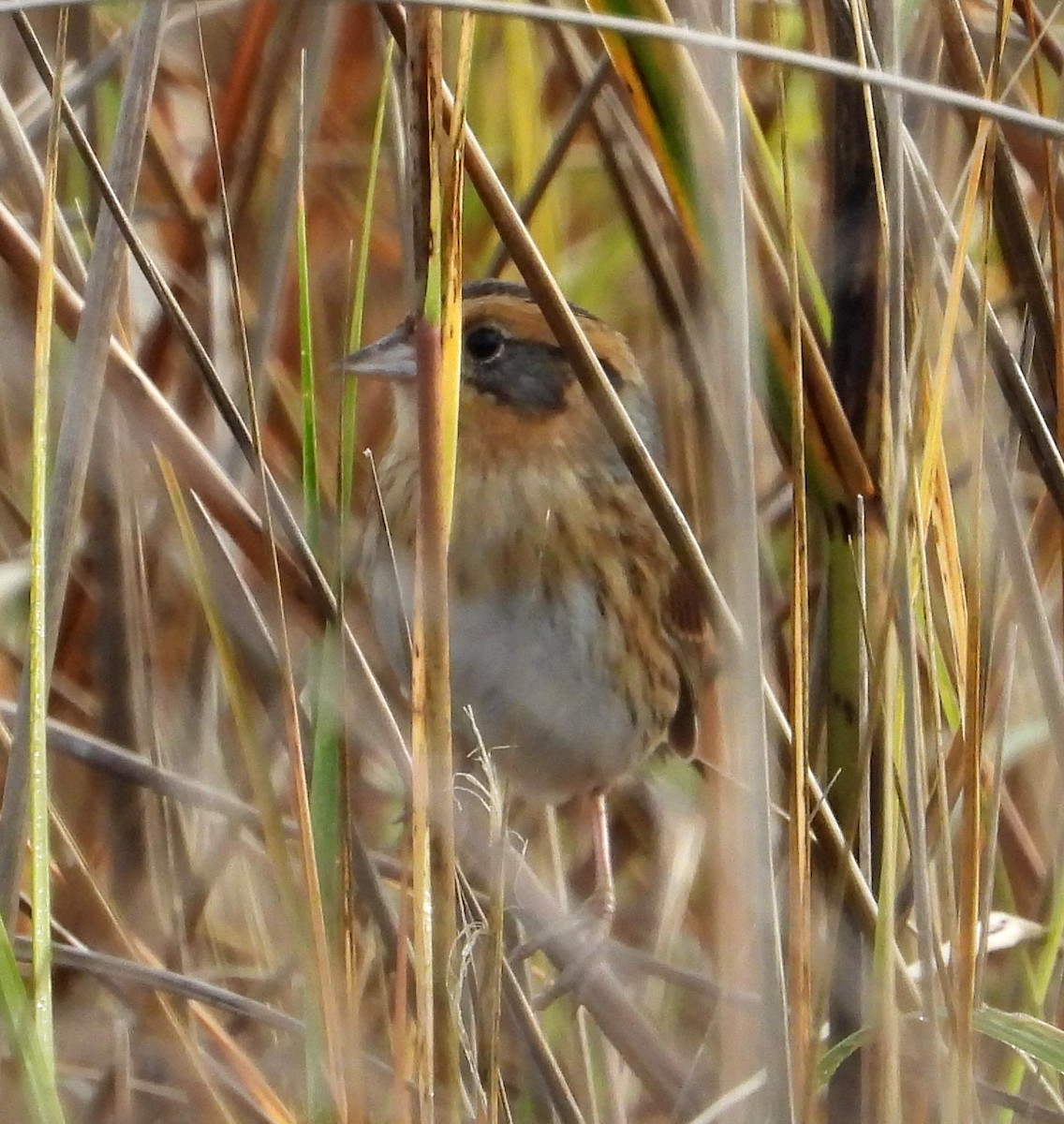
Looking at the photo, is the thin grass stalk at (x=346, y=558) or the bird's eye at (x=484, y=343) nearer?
the thin grass stalk at (x=346, y=558)

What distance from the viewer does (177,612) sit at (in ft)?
5.71

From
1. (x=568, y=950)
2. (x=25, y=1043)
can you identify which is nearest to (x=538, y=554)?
(x=568, y=950)

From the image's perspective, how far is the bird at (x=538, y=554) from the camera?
5.62ft

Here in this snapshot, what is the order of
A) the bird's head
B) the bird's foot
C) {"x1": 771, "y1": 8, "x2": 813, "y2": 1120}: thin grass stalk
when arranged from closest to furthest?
{"x1": 771, "y1": 8, "x2": 813, "y2": 1120}: thin grass stalk
the bird's foot
the bird's head

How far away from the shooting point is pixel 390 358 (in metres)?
1.46

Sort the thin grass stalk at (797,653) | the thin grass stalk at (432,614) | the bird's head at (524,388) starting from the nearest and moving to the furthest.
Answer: the thin grass stalk at (432,614) < the thin grass stalk at (797,653) < the bird's head at (524,388)

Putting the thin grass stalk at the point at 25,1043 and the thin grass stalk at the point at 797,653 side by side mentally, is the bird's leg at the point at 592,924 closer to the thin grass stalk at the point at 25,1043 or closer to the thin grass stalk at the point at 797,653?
the thin grass stalk at the point at 797,653

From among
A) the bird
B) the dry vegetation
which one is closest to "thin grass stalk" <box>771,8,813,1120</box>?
the dry vegetation

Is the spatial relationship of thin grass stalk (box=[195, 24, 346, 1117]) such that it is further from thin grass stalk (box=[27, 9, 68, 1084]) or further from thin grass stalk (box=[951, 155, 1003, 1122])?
thin grass stalk (box=[951, 155, 1003, 1122])

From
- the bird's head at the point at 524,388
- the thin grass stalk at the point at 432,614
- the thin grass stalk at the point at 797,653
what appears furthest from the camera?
the bird's head at the point at 524,388

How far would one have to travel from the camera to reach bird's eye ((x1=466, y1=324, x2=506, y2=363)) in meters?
1.69

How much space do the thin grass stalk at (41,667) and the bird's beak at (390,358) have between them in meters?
0.45

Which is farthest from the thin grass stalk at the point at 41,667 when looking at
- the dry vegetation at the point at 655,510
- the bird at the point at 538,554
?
the bird at the point at 538,554

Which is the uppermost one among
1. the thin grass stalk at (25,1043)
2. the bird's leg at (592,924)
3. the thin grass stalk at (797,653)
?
the thin grass stalk at (797,653)
